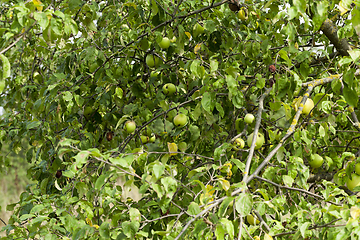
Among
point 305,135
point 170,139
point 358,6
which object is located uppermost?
point 358,6

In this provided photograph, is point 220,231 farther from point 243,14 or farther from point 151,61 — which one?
point 243,14

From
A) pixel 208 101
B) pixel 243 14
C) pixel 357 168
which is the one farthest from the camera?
pixel 243 14

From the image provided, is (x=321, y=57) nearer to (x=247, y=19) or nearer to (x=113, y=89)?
(x=247, y=19)

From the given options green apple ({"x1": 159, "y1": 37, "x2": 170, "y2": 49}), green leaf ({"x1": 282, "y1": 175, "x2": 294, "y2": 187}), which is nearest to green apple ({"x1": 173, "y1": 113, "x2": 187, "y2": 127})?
green apple ({"x1": 159, "y1": 37, "x2": 170, "y2": 49})

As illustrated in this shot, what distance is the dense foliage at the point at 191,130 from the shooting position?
3.54ft

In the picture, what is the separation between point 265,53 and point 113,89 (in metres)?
0.82

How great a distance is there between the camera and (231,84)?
1.37m

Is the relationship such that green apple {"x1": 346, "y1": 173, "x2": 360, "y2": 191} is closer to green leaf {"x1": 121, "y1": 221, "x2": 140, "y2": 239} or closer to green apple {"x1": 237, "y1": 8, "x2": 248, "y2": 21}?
green leaf {"x1": 121, "y1": 221, "x2": 140, "y2": 239}

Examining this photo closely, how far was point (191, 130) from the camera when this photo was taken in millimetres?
1664

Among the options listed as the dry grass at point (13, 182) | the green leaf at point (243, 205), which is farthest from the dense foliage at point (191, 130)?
the dry grass at point (13, 182)

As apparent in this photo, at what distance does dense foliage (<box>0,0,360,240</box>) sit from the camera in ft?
3.54

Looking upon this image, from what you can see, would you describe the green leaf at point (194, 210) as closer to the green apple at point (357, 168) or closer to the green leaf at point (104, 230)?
the green leaf at point (104, 230)

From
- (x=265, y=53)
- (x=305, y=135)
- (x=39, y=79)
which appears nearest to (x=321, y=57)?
(x=265, y=53)

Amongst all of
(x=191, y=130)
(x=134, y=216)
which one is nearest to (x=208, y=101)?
(x=191, y=130)
